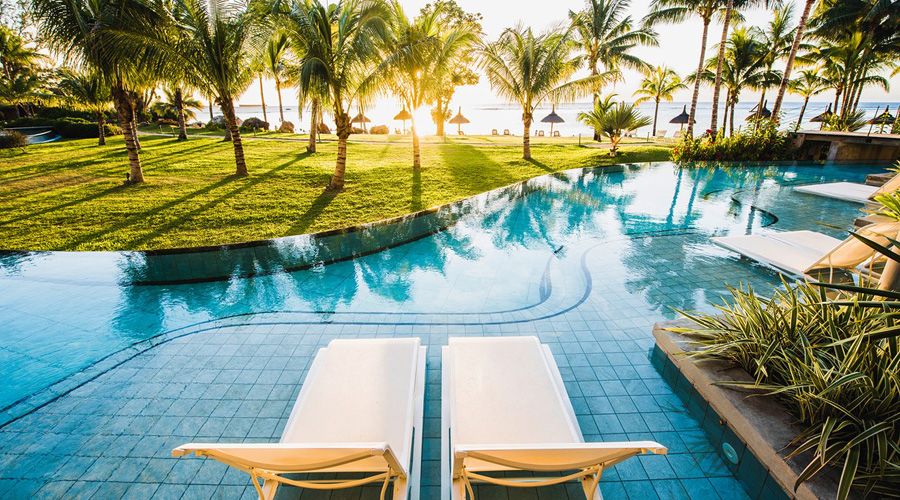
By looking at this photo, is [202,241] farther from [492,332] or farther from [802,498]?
[802,498]

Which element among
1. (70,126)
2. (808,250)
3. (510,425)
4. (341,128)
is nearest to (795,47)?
(808,250)

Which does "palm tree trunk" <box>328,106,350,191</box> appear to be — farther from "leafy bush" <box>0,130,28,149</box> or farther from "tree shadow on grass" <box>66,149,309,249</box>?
"leafy bush" <box>0,130,28,149</box>

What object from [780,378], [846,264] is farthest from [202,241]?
[846,264]

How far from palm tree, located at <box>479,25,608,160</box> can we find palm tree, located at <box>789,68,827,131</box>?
19.7m

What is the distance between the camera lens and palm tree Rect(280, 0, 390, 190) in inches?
366

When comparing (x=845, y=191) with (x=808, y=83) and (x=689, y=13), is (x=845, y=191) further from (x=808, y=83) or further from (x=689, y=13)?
(x=808, y=83)

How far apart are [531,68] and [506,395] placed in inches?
621

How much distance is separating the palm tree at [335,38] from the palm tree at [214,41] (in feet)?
5.58

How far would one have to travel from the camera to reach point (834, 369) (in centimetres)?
264

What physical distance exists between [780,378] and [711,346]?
49cm

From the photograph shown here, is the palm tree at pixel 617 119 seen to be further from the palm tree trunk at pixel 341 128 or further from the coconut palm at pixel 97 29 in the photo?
the coconut palm at pixel 97 29

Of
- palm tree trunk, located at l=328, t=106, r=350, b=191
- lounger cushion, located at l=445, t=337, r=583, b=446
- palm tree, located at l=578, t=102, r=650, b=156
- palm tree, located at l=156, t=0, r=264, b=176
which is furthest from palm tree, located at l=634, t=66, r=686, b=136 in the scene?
lounger cushion, located at l=445, t=337, r=583, b=446

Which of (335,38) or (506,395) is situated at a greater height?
(335,38)

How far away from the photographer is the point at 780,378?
9.71 feet
